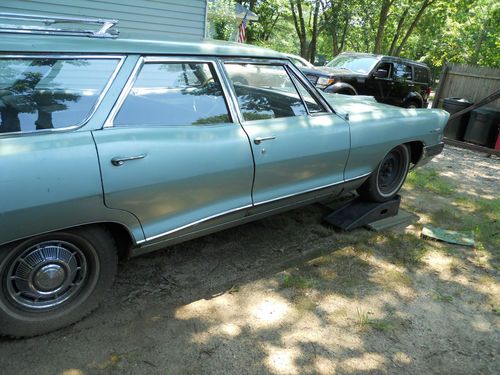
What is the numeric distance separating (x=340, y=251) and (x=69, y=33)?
103 inches

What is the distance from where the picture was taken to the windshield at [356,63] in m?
10.5

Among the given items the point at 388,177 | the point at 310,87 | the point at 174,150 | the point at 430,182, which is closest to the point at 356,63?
the point at 430,182

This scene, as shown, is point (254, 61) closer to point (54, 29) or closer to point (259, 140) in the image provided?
point (259, 140)

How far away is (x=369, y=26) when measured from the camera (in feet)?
87.6

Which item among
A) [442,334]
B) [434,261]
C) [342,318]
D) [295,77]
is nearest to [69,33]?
[295,77]

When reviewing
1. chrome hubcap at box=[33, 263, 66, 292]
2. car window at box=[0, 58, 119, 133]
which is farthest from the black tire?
chrome hubcap at box=[33, 263, 66, 292]

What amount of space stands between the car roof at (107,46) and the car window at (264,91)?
0.16 m

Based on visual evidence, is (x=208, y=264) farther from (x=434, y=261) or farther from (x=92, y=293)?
(x=434, y=261)

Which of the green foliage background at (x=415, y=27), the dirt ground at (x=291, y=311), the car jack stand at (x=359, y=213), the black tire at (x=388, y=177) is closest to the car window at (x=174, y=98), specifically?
the dirt ground at (x=291, y=311)

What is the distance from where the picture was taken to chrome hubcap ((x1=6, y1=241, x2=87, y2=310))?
2.23 m

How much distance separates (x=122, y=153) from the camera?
90.4 inches

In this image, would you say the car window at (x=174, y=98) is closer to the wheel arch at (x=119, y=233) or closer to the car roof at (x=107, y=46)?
the car roof at (x=107, y=46)

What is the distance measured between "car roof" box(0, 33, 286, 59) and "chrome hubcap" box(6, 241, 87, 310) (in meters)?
1.02

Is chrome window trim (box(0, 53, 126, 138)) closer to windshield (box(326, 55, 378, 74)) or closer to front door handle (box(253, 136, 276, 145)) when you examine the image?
front door handle (box(253, 136, 276, 145))
